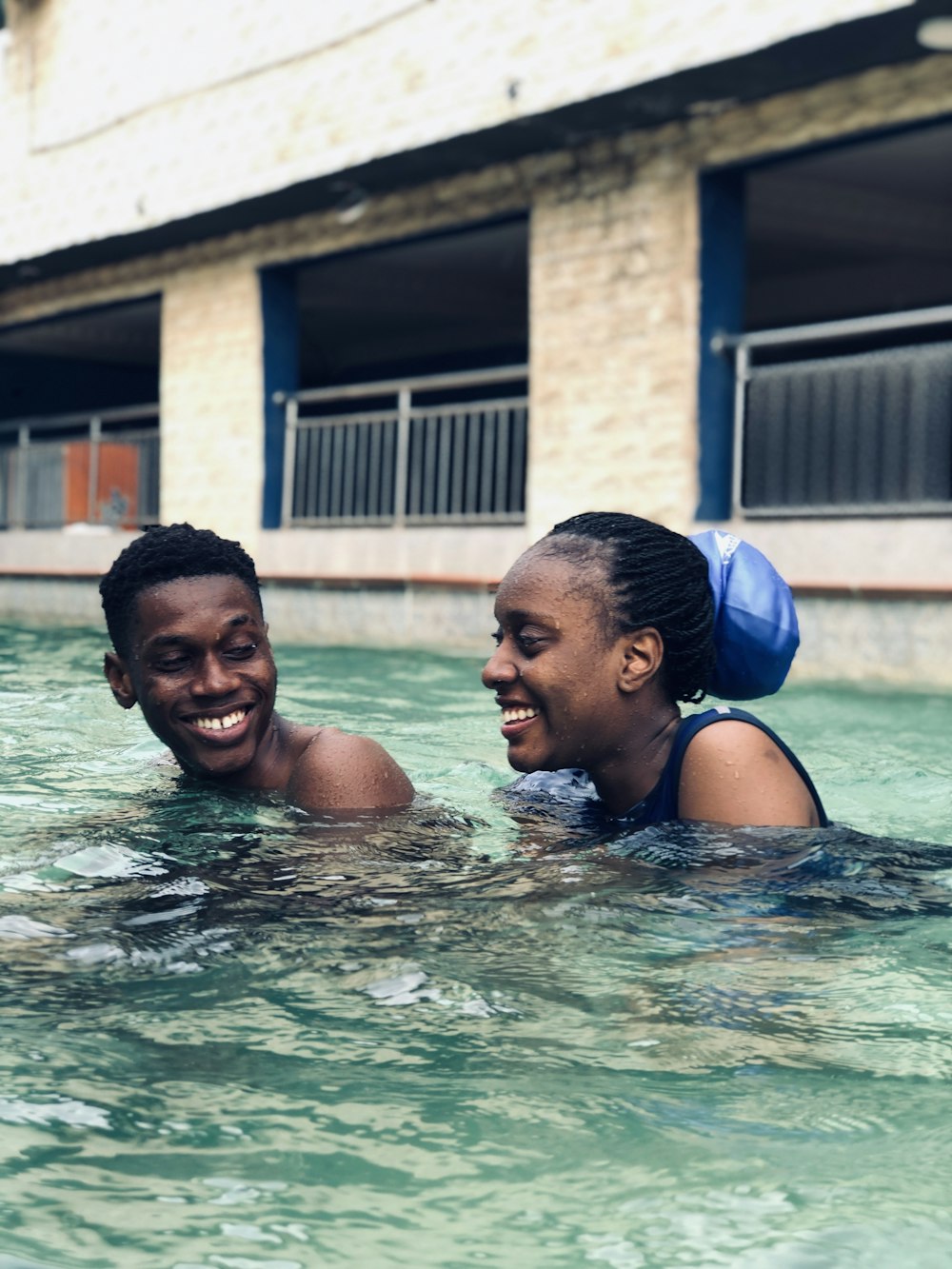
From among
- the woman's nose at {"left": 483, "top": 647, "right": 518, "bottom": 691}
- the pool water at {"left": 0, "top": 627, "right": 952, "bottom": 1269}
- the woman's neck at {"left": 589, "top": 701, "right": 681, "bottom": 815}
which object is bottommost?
the pool water at {"left": 0, "top": 627, "right": 952, "bottom": 1269}

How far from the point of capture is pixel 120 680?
416cm

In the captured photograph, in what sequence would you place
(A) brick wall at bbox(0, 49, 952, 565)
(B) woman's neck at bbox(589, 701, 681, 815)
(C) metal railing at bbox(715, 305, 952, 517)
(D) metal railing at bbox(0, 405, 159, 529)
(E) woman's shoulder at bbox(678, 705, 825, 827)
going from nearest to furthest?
(E) woman's shoulder at bbox(678, 705, 825, 827) < (B) woman's neck at bbox(589, 701, 681, 815) < (C) metal railing at bbox(715, 305, 952, 517) < (A) brick wall at bbox(0, 49, 952, 565) < (D) metal railing at bbox(0, 405, 159, 529)

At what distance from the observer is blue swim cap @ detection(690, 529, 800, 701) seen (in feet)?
12.1

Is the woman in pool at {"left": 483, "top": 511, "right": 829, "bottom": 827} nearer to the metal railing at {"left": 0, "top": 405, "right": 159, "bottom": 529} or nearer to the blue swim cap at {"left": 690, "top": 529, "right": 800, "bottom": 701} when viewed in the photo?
the blue swim cap at {"left": 690, "top": 529, "right": 800, "bottom": 701}

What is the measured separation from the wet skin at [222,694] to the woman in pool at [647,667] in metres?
0.53

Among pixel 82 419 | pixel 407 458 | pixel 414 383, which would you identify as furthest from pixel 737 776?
pixel 82 419

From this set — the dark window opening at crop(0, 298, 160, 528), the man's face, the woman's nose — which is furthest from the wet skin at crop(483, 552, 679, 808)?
the dark window opening at crop(0, 298, 160, 528)

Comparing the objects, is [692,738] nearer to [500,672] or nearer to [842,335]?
[500,672]

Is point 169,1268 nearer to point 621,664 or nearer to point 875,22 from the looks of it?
point 621,664

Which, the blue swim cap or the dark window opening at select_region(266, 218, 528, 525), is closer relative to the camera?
the blue swim cap

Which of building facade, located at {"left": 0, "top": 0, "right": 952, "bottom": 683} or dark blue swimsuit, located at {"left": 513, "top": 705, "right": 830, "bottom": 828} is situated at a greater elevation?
building facade, located at {"left": 0, "top": 0, "right": 952, "bottom": 683}

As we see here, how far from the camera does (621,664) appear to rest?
3.59 m

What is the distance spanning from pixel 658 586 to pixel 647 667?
0.18m

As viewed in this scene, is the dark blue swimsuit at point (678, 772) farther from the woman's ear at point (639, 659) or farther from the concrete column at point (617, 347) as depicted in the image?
the concrete column at point (617, 347)
